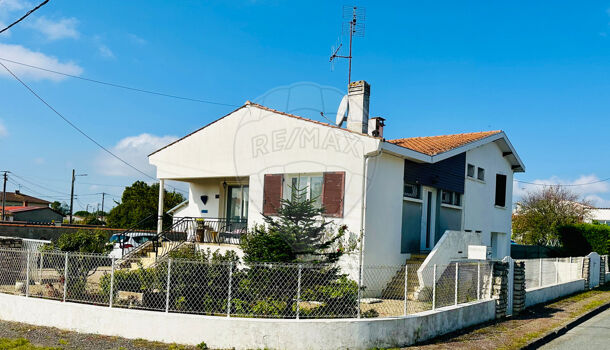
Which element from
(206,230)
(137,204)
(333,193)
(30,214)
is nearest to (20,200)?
(30,214)

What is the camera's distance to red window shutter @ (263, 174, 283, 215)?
46.1 ft

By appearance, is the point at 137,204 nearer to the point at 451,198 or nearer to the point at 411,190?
the point at 451,198

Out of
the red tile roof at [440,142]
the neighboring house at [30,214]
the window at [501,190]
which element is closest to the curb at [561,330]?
the red tile roof at [440,142]

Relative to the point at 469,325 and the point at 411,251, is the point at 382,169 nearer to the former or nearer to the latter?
the point at 411,251

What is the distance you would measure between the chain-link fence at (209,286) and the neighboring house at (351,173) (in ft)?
9.96

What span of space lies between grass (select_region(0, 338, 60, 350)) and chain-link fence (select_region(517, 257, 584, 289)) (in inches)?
436

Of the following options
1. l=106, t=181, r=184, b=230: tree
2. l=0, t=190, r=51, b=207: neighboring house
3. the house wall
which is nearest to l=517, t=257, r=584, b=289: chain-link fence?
the house wall

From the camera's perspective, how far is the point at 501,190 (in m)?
20.3

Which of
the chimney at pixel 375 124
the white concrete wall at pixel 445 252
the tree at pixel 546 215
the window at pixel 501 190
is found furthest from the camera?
the tree at pixel 546 215

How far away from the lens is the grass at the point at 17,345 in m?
7.08

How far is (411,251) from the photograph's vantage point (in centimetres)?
1454

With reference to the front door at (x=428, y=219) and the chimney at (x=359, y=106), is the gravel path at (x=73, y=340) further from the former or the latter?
the front door at (x=428, y=219)

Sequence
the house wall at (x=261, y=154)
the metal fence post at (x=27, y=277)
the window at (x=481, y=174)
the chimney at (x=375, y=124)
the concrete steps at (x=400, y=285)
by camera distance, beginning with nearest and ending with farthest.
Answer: the metal fence post at (x=27, y=277), the concrete steps at (x=400, y=285), the house wall at (x=261, y=154), the chimney at (x=375, y=124), the window at (x=481, y=174)

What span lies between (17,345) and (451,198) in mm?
13313
